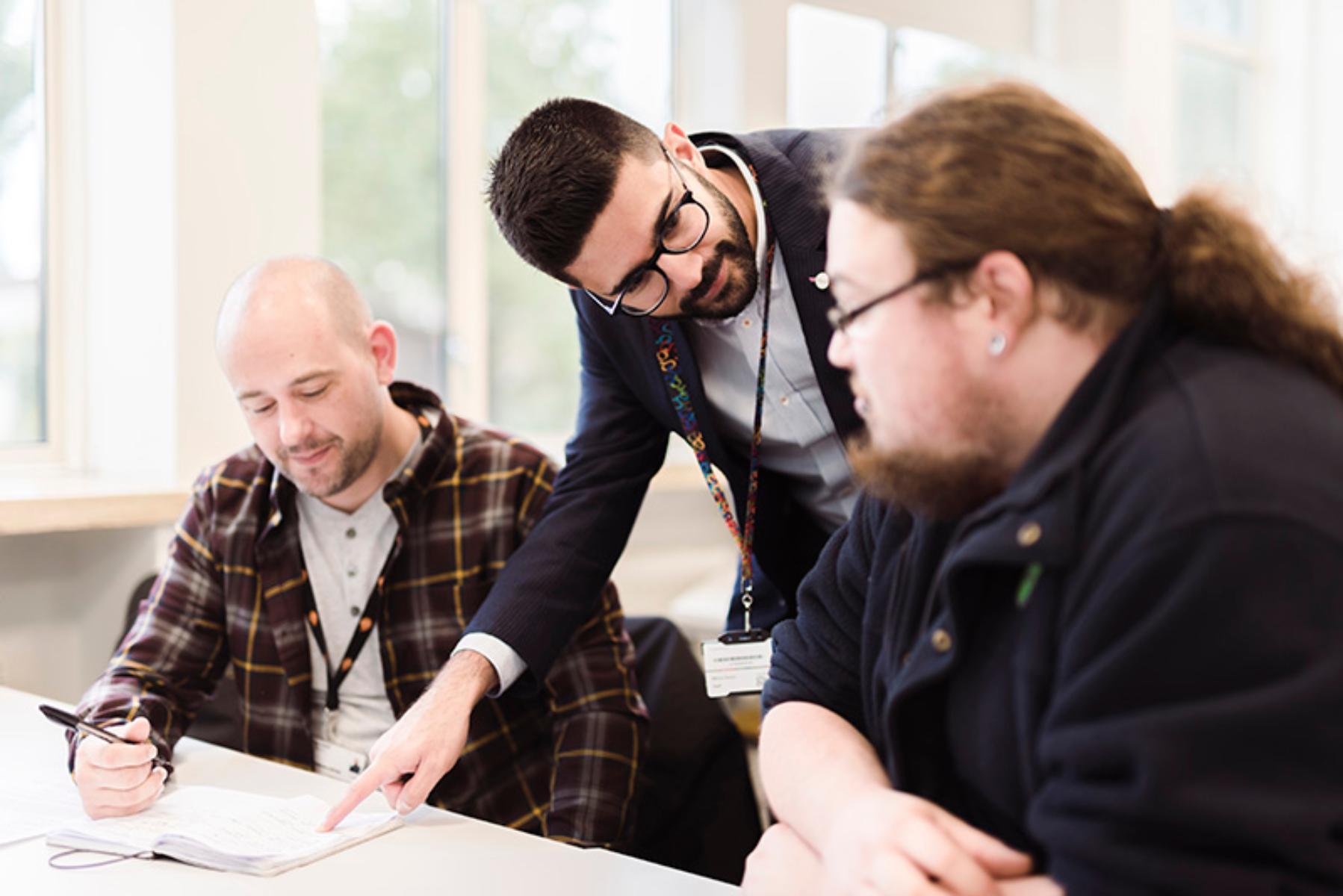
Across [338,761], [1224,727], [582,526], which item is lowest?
[338,761]

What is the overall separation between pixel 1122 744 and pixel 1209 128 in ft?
21.2

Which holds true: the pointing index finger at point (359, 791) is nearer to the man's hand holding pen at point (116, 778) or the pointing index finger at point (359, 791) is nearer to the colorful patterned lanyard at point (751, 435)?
the man's hand holding pen at point (116, 778)

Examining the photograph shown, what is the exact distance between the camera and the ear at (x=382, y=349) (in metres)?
2.09

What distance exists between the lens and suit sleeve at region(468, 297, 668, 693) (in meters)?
1.80

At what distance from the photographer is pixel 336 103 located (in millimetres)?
3395

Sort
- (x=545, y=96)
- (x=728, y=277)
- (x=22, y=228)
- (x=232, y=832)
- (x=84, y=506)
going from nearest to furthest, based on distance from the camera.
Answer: (x=232, y=832) → (x=728, y=277) → (x=84, y=506) → (x=22, y=228) → (x=545, y=96)

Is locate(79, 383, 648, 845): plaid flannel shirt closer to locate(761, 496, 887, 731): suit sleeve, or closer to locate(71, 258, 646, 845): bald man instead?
locate(71, 258, 646, 845): bald man

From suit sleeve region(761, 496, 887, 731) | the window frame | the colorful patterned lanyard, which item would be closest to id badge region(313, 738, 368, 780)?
the colorful patterned lanyard

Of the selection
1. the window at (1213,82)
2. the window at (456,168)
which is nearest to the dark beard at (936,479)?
the window at (456,168)

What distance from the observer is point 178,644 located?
6.56ft

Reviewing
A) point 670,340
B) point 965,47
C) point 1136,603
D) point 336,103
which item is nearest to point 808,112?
point 965,47

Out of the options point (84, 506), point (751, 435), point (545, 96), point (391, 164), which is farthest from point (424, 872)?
point (545, 96)

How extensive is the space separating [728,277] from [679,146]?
7.5 inches

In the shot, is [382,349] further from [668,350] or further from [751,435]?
[751,435]
